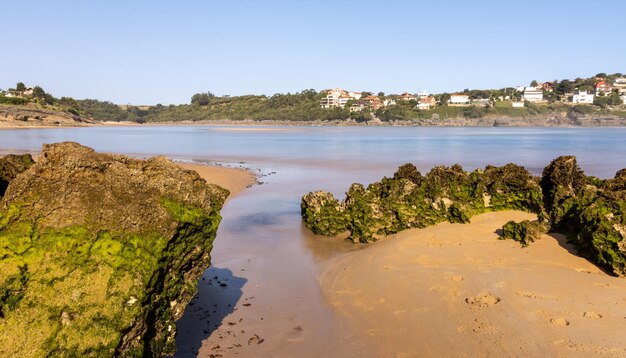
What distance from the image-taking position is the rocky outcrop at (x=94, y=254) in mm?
4430

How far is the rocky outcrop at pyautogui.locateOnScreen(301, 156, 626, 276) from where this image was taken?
9.98 metres

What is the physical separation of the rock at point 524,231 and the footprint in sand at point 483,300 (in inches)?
98.9

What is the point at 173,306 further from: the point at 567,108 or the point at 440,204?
the point at 567,108

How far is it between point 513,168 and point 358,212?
409 centimetres

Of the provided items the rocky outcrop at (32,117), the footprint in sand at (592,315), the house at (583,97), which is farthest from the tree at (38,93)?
the house at (583,97)

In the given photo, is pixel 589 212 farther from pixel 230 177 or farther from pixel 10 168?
pixel 230 177

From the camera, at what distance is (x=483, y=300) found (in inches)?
281

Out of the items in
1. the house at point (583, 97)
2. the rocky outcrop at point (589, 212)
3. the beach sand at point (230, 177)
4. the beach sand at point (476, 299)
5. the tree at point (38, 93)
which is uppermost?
the tree at point (38, 93)

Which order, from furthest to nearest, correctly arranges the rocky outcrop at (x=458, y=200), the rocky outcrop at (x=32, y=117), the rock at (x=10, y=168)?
the rocky outcrop at (x=32, y=117) → the rocky outcrop at (x=458, y=200) → the rock at (x=10, y=168)

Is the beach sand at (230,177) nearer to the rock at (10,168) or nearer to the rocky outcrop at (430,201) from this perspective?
the rocky outcrop at (430,201)

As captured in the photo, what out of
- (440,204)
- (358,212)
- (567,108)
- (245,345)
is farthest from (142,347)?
(567,108)

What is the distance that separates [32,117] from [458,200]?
121 meters

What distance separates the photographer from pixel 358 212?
38.4ft

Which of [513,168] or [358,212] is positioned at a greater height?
[513,168]
